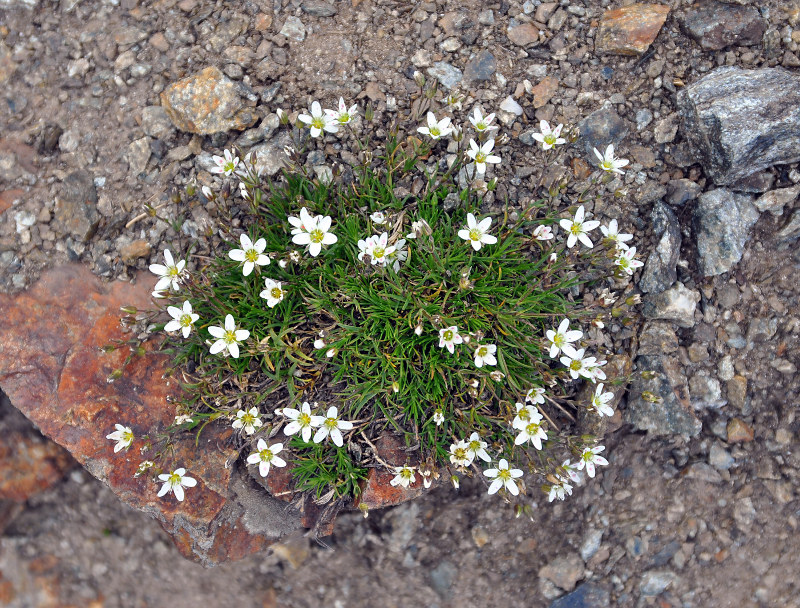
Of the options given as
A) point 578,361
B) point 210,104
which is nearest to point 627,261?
point 578,361

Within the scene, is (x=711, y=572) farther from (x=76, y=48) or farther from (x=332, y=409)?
(x=76, y=48)

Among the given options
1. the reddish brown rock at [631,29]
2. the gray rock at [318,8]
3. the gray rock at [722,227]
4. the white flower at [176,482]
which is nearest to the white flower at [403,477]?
the white flower at [176,482]

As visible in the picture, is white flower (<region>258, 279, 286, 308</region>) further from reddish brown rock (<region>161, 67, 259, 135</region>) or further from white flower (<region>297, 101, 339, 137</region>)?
reddish brown rock (<region>161, 67, 259, 135</region>)

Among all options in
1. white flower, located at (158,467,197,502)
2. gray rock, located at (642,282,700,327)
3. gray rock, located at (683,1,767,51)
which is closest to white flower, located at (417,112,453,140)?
gray rock, located at (642,282,700,327)

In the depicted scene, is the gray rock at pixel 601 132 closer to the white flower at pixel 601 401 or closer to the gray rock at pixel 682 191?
the gray rock at pixel 682 191

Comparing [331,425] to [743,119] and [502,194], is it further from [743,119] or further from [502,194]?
[743,119]
